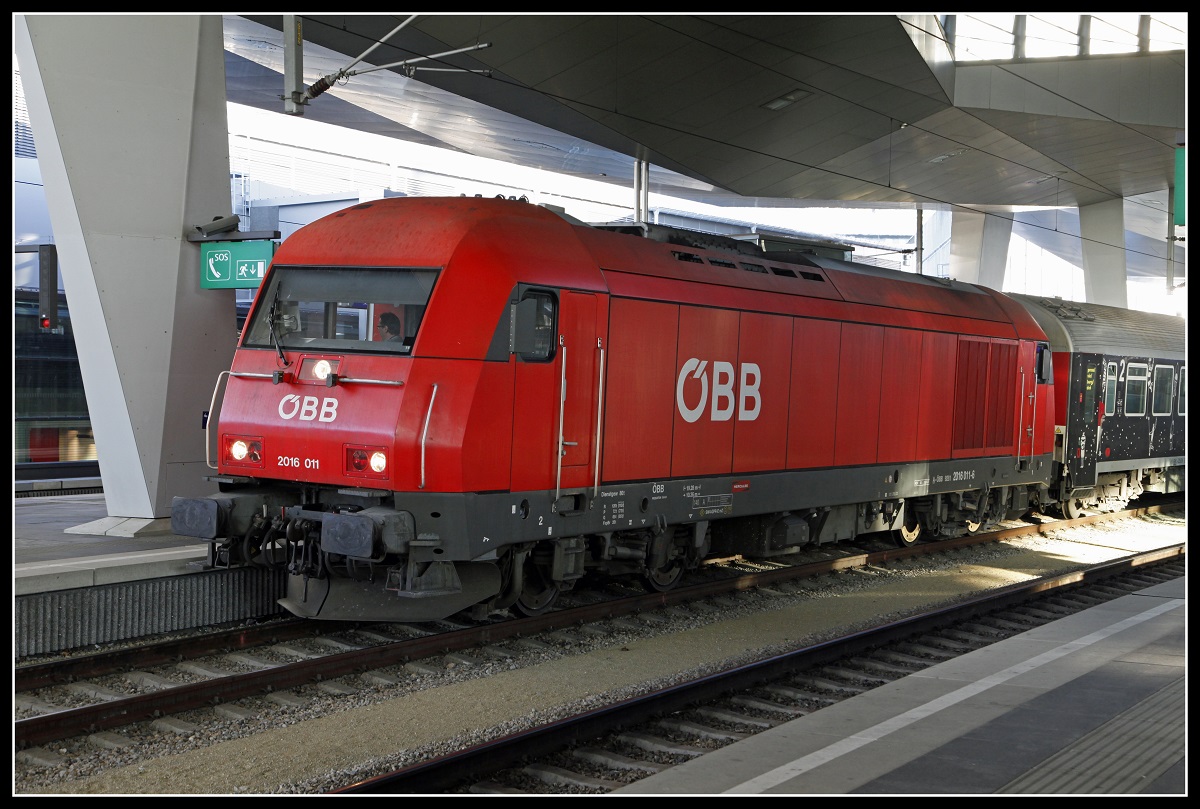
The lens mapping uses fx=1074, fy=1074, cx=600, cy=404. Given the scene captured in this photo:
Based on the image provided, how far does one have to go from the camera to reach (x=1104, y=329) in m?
20.1

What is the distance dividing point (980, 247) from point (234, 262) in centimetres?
3118

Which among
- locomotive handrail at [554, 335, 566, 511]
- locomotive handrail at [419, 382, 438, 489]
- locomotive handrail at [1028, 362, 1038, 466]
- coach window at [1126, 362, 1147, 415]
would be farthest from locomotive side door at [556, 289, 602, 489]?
coach window at [1126, 362, 1147, 415]

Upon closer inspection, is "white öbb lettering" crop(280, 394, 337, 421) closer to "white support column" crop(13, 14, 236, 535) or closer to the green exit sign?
the green exit sign

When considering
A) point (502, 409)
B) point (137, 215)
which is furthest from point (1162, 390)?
point (137, 215)

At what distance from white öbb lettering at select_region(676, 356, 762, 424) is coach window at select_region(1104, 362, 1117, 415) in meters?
10.5

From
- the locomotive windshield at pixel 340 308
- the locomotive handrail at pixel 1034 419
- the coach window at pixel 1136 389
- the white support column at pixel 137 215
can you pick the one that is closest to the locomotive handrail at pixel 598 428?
the locomotive windshield at pixel 340 308

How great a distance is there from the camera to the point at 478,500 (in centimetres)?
870

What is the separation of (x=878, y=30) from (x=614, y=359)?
36.7 feet

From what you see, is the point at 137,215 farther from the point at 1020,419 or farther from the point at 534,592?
the point at 1020,419

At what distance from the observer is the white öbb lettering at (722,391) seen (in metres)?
11.0

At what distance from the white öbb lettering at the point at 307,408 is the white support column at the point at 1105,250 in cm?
3182

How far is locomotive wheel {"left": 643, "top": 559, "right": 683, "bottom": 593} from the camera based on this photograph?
11508 millimetres

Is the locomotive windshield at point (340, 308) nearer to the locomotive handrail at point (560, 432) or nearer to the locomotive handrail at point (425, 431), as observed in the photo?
the locomotive handrail at point (425, 431)

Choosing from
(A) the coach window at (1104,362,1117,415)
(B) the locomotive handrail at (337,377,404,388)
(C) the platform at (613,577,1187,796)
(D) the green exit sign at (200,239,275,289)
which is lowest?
(C) the platform at (613,577,1187,796)
